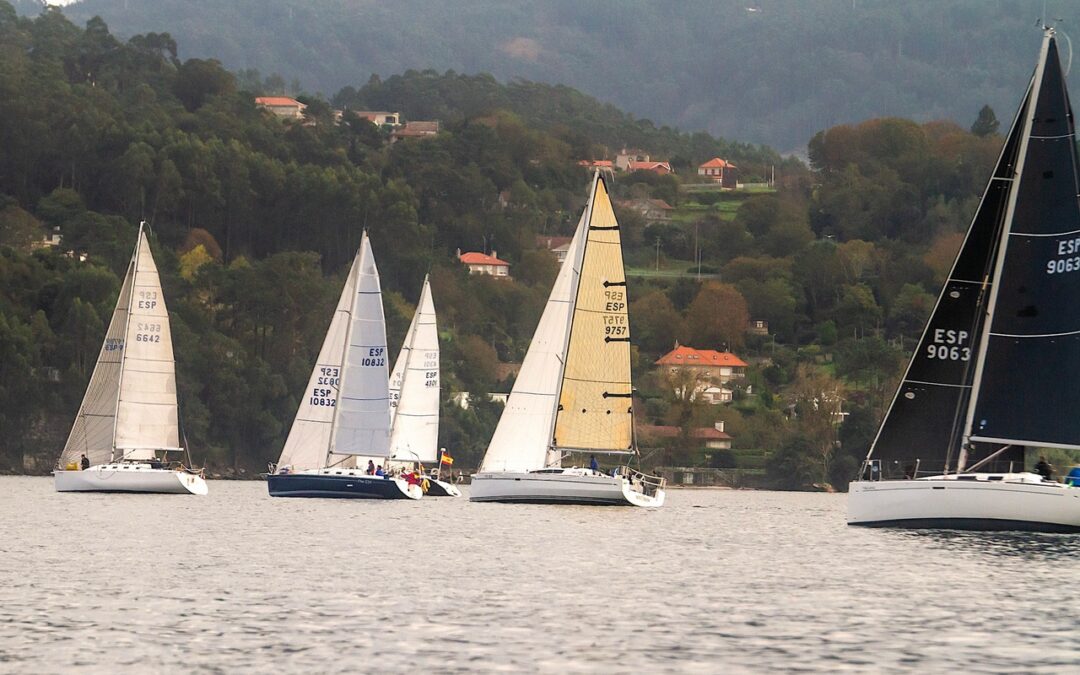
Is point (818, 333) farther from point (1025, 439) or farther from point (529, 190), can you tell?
point (1025, 439)

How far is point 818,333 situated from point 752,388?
1406 centimetres

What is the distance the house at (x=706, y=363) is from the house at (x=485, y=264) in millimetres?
21124

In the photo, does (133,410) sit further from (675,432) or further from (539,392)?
(675,432)

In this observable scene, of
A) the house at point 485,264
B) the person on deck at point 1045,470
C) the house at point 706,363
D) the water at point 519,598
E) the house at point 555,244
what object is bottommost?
the water at point 519,598

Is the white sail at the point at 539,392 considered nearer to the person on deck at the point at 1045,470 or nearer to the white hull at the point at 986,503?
the white hull at the point at 986,503

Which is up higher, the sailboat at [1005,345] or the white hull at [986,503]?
the sailboat at [1005,345]

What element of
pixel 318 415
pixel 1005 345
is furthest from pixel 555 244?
pixel 1005 345

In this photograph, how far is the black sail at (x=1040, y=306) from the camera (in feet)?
A: 135

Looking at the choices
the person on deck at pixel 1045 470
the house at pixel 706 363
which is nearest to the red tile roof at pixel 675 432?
the house at pixel 706 363

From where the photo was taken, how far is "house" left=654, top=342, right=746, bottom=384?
482 feet

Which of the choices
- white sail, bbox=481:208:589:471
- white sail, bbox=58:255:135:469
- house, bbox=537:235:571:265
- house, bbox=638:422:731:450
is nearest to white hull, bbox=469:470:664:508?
white sail, bbox=481:208:589:471

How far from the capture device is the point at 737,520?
59.5 metres

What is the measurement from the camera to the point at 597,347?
182 ft

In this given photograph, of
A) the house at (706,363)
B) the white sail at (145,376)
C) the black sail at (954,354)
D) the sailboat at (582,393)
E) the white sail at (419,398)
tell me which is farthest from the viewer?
the house at (706,363)
